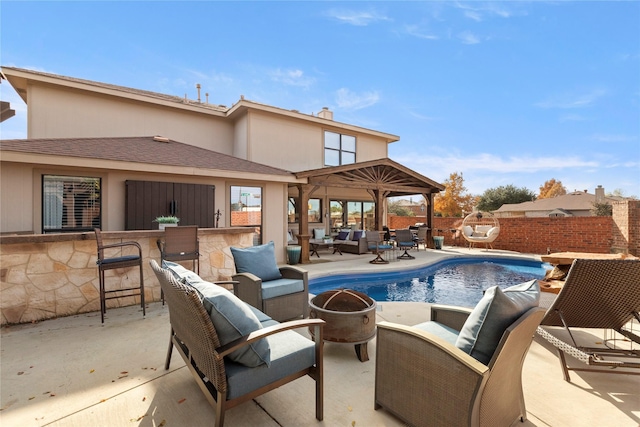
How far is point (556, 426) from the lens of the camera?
1921mm

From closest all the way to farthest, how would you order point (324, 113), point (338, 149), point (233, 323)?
point (233, 323) < point (338, 149) < point (324, 113)

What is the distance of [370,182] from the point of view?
10.6m

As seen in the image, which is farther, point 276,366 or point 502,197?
point 502,197

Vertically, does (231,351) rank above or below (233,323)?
below

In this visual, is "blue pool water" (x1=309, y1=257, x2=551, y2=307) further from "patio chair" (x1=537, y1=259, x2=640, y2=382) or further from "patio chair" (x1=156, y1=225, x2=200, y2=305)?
"patio chair" (x1=156, y1=225, x2=200, y2=305)

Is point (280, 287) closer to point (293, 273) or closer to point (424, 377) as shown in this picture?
point (293, 273)

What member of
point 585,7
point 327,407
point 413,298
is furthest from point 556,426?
point 585,7

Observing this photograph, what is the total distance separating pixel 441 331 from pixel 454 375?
0.81 m

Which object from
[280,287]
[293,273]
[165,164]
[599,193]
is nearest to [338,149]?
[165,164]

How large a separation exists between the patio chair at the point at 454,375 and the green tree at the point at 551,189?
149 ft

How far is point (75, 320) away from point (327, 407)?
13.3 feet

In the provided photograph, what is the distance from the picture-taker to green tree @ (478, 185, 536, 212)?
105ft

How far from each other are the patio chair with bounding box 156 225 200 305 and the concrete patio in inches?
57.5

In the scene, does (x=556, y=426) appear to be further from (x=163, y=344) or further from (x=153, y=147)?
(x=153, y=147)
